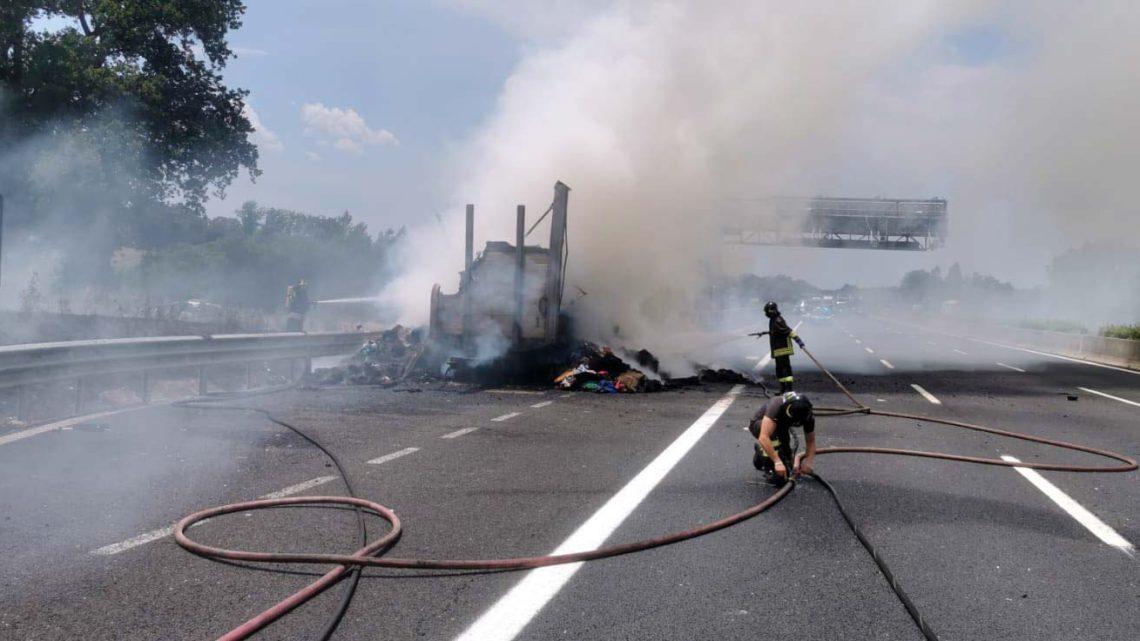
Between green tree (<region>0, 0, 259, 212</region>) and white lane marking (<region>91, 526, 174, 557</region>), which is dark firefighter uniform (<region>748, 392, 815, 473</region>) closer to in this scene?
white lane marking (<region>91, 526, 174, 557</region>)

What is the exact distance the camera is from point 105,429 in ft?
30.0

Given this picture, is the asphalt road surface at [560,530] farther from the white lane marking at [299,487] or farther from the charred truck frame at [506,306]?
the charred truck frame at [506,306]

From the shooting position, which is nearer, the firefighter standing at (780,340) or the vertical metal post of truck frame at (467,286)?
the firefighter standing at (780,340)

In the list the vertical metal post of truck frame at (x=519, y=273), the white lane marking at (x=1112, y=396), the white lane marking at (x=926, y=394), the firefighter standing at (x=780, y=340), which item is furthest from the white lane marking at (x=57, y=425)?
the white lane marking at (x=1112, y=396)

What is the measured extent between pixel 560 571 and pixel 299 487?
9.04 ft

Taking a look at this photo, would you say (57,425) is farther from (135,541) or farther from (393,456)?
(135,541)

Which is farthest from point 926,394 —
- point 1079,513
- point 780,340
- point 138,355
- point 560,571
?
point 560,571

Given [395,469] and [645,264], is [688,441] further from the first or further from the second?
[645,264]

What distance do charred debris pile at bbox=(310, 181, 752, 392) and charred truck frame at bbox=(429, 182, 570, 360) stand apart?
0.02 metres

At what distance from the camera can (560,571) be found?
190 inches

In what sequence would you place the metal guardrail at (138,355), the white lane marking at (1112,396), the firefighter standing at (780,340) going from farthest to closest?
the white lane marking at (1112,396), the metal guardrail at (138,355), the firefighter standing at (780,340)

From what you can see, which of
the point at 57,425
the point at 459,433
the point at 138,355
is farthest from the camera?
the point at 138,355

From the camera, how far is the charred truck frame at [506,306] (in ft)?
50.0

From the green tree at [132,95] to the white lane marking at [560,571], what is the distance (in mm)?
17811
